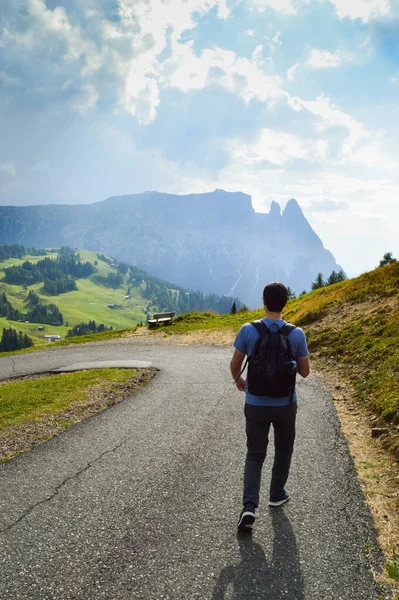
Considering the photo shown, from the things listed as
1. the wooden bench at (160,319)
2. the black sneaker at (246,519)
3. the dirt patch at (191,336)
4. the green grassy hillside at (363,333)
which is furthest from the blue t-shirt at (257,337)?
the wooden bench at (160,319)

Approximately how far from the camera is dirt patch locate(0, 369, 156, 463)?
777 cm

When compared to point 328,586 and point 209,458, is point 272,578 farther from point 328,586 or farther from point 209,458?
point 209,458

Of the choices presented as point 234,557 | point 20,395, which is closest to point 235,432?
point 234,557

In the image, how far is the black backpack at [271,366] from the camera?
4.62m

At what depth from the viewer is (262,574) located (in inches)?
159

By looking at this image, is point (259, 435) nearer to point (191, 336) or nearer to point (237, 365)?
point (237, 365)

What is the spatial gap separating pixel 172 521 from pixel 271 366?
8.36 ft

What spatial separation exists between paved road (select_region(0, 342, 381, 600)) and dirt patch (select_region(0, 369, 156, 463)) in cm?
41

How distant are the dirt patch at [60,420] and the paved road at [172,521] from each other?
410 mm

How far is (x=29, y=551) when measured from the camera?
4.41 metres

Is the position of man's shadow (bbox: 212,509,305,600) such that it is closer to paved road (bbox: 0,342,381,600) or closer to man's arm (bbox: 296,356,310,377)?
paved road (bbox: 0,342,381,600)

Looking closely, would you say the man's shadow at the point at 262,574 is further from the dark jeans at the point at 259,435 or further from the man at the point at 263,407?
the dark jeans at the point at 259,435

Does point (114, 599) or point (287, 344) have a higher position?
point (287, 344)

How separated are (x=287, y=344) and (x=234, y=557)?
2597mm
